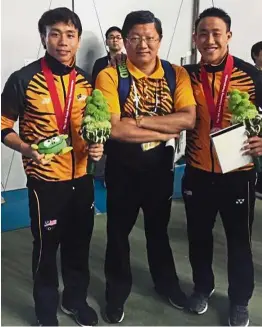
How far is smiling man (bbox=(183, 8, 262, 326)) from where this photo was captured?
2.09 m

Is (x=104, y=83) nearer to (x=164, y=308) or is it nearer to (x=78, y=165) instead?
(x=78, y=165)

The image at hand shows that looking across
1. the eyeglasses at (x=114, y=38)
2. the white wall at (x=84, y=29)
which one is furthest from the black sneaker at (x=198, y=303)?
the eyeglasses at (x=114, y=38)

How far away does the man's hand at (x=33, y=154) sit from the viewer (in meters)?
1.89

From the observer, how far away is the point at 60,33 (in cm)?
198

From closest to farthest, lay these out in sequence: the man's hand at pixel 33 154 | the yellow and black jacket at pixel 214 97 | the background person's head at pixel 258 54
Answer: the man's hand at pixel 33 154
the yellow and black jacket at pixel 214 97
the background person's head at pixel 258 54

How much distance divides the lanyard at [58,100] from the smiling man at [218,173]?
55 centimetres

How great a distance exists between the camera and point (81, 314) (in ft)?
7.76

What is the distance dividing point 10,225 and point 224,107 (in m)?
2.16

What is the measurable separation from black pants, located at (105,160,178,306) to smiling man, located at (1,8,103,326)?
0.12 m

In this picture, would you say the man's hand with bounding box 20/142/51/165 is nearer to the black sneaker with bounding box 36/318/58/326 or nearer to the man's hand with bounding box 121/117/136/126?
the man's hand with bounding box 121/117/136/126

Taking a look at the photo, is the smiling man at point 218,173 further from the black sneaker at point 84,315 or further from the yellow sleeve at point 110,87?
the black sneaker at point 84,315

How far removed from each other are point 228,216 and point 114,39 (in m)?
2.32

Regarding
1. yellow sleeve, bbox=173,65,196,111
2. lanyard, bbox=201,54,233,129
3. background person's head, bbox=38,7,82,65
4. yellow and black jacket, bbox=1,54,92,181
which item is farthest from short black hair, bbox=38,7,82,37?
lanyard, bbox=201,54,233,129

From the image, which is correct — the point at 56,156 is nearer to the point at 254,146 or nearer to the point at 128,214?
the point at 128,214
